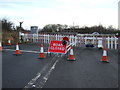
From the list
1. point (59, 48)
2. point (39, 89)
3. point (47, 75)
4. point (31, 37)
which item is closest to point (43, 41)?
point (31, 37)

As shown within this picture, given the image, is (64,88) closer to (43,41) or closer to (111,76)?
(111,76)

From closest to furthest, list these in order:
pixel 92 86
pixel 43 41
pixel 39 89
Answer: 1. pixel 39 89
2. pixel 92 86
3. pixel 43 41

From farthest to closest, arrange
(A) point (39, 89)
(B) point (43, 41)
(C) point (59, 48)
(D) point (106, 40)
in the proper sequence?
(B) point (43, 41) → (D) point (106, 40) → (C) point (59, 48) → (A) point (39, 89)

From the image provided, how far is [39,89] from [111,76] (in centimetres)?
299

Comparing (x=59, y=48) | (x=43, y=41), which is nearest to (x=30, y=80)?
(x=59, y=48)

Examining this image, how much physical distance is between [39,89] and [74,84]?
1.14 meters

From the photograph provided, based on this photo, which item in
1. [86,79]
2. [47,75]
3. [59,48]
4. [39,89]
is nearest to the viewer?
[39,89]

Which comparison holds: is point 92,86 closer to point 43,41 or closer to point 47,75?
point 47,75

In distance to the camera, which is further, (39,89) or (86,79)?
(86,79)

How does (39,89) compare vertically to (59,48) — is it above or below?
below

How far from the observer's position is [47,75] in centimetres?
631

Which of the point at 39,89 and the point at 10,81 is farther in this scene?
the point at 10,81

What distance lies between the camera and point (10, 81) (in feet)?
17.8

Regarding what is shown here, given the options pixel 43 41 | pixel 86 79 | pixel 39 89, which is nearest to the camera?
pixel 39 89
